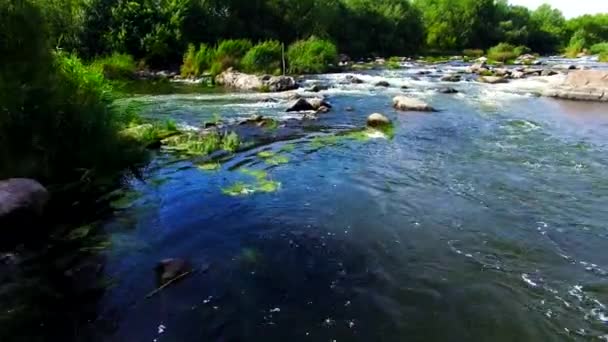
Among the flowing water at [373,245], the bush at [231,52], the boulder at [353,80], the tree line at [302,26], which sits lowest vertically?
the flowing water at [373,245]

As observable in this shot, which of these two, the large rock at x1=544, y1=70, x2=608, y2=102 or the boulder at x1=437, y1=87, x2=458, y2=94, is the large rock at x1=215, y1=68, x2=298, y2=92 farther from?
the large rock at x1=544, y1=70, x2=608, y2=102

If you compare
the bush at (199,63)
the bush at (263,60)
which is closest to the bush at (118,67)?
the bush at (199,63)

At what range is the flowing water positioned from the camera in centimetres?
616

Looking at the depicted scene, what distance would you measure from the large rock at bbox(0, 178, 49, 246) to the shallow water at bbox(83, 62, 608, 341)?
1.38m

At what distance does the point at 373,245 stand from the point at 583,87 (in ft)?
75.8

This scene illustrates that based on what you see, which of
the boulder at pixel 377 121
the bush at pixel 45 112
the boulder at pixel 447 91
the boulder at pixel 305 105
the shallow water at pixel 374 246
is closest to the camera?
the shallow water at pixel 374 246

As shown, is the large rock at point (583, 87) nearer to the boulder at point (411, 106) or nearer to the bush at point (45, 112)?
the boulder at point (411, 106)

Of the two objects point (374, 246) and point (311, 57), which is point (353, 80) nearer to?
point (311, 57)

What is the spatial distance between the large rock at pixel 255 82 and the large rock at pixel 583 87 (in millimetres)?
15211

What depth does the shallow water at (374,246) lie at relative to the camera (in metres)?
6.16

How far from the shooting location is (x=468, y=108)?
23.0m

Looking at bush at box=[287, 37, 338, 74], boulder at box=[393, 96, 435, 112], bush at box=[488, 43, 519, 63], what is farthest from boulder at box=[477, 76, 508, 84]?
bush at box=[488, 43, 519, 63]

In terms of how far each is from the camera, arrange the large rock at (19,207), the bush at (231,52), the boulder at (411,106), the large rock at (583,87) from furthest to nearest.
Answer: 1. the bush at (231,52)
2. the large rock at (583,87)
3. the boulder at (411,106)
4. the large rock at (19,207)

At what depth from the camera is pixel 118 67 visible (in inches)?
1405
